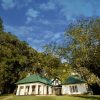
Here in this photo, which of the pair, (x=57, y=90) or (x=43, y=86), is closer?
(x=43, y=86)

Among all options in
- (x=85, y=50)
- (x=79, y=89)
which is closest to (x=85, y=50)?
(x=85, y=50)

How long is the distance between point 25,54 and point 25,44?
12.2ft

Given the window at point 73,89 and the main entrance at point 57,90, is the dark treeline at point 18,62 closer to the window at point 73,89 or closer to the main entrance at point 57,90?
the main entrance at point 57,90

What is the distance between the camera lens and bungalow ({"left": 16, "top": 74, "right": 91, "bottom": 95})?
5941 cm

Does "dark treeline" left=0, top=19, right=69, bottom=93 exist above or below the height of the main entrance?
above

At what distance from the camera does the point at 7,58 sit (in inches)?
2520

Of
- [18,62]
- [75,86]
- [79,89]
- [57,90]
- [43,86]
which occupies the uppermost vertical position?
[18,62]

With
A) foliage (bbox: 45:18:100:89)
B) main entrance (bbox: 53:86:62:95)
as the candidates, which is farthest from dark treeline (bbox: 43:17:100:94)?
main entrance (bbox: 53:86:62:95)

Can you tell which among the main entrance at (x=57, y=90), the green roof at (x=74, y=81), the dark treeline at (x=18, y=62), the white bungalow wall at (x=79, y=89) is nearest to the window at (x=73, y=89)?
the white bungalow wall at (x=79, y=89)

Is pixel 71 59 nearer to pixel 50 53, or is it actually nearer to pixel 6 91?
pixel 50 53

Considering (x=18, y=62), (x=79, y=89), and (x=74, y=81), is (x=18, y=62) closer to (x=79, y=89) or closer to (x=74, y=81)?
(x=74, y=81)

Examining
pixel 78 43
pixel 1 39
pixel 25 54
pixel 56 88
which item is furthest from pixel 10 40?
pixel 78 43

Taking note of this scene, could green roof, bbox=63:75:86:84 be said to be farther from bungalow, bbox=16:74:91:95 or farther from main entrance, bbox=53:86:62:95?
main entrance, bbox=53:86:62:95

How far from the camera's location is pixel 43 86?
60.3m
